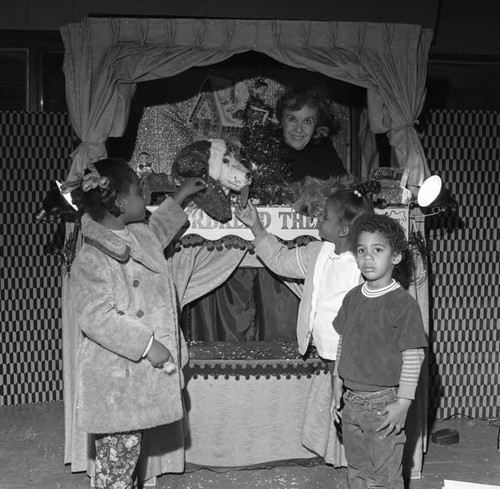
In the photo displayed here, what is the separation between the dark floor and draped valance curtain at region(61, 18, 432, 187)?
1.53m

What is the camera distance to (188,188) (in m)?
3.92

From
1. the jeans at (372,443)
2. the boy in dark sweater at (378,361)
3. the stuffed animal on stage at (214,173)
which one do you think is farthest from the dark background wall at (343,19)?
the jeans at (372,443)

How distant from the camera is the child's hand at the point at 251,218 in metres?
4.04

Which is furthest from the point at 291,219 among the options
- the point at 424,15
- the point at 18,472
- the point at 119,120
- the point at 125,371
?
the point at 424,15

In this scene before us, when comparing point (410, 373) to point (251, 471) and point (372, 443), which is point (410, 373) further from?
point (251, 471)

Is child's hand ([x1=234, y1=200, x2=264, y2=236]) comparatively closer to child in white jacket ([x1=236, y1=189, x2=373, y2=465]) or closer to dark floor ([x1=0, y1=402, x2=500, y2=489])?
child in white jacket ([x1=236, y1=189, x2=373, y2=465])

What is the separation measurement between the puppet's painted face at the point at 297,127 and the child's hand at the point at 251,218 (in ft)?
2.45

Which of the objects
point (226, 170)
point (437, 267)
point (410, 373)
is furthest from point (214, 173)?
point (437, 267)

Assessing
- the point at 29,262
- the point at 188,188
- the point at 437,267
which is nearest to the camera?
the point at 188,188

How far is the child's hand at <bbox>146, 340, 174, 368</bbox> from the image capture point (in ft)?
10.6

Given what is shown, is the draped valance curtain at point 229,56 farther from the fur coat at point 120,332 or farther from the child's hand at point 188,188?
the fur coat at point 120,332

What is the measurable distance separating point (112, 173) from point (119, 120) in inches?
32.5

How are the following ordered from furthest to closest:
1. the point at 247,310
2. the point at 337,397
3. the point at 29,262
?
1. the point at 29,262
2. the point at 247,310
3. the point at 337,397

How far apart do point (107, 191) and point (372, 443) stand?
4.77 ft
